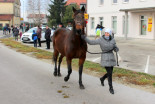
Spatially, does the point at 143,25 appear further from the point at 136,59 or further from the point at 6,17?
the point at 6,17

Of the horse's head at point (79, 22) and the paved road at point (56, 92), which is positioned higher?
the horse's head at point (79, 22)

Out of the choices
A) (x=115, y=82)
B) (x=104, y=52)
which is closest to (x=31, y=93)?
(x=104, y=52)

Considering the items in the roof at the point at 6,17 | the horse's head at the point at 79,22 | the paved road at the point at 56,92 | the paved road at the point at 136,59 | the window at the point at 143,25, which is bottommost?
the paved road at the point at 56,92

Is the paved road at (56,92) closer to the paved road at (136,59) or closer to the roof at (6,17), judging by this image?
the paved road at (136,59)

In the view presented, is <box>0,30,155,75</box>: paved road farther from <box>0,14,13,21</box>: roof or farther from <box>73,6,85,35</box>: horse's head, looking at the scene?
<box>0,14,13,21</box>: roof

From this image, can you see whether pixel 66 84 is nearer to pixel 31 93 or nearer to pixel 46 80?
pixel 46 80

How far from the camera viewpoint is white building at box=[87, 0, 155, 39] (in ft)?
86.3

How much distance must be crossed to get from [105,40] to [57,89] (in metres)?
1.97

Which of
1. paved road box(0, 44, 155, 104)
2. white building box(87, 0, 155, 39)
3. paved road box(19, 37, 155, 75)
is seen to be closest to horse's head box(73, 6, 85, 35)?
paved road box(0, 44, 155, 104)

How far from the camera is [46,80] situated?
7.29 meters

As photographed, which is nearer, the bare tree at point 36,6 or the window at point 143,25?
the window at point 143,25

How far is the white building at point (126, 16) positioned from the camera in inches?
1036

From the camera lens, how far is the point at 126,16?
27250 millimetres

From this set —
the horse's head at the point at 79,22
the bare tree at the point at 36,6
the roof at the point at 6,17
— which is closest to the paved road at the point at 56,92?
the horse's head at the point at 79,22
